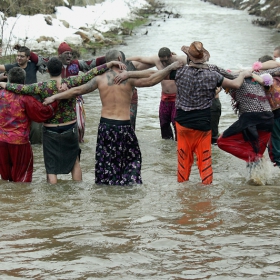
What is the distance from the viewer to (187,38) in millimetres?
31766

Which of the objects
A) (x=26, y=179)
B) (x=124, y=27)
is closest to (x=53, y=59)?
(x=26, y=179)

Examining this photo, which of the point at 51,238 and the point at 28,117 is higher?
the point at 28,117

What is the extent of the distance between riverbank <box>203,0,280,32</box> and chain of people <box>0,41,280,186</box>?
2797 centimetres

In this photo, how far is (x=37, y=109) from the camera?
7.06m

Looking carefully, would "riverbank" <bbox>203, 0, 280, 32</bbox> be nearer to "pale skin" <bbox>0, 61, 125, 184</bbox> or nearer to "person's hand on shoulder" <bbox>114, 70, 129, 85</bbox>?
"pale skin" <bbox>0, 61, 125, 184</bbox>

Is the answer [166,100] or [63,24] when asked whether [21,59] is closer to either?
[166,100]

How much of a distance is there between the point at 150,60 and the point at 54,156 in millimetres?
2847

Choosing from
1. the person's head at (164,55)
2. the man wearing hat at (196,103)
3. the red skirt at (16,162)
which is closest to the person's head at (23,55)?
the person's head at (164,55)

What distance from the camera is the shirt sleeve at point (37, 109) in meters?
7.06

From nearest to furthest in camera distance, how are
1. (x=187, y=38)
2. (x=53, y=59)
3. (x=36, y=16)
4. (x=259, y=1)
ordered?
(x=53, y=59)
(x=36, y=16)
(x=187, y=38)
(x=259, y=1)

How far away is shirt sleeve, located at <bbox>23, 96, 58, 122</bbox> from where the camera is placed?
278 inches

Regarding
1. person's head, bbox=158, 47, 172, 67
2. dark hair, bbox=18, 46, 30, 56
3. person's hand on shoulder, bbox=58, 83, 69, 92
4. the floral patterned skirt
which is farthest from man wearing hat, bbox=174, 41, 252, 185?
dark hair, bbox=18, 46, 30, 56

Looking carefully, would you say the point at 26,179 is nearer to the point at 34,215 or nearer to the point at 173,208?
the point at 34,215

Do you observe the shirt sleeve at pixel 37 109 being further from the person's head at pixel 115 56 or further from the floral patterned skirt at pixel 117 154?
the person's head at pixel 115 56
